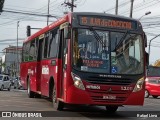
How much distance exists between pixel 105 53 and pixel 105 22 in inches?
43.4

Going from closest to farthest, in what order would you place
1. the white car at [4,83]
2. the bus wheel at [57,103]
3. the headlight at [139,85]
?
the headlight at [139,85]
the bus wheel at [57,103]
the white car at [4,83]

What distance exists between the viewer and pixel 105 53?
1276 cm

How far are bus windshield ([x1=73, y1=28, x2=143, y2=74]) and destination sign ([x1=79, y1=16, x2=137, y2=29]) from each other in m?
0.25

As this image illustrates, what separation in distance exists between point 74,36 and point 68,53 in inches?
22.5

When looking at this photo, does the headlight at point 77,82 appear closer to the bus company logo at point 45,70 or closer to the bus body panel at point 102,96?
the bus body panel at point 102,96

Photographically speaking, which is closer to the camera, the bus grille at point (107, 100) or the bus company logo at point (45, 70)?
the bus grille at point (107, 100)

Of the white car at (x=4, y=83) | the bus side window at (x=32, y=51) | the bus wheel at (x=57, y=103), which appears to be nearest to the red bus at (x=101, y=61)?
the bus wheel at (x=57, y=103)

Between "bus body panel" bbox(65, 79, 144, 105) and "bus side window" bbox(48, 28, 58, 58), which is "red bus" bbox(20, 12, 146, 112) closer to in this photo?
"bus body panel" bbox(65, 79, 144, 105)

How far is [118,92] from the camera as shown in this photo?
12.8 m

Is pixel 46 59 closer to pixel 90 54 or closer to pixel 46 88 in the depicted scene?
pixel 46 88

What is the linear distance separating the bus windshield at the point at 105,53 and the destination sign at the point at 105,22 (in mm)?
252

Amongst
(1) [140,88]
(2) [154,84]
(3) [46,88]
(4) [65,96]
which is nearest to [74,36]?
(4) [65,96]

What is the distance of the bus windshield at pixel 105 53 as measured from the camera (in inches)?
499

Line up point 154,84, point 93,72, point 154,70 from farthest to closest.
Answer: point 154,70, point 154,84, point 93,72
